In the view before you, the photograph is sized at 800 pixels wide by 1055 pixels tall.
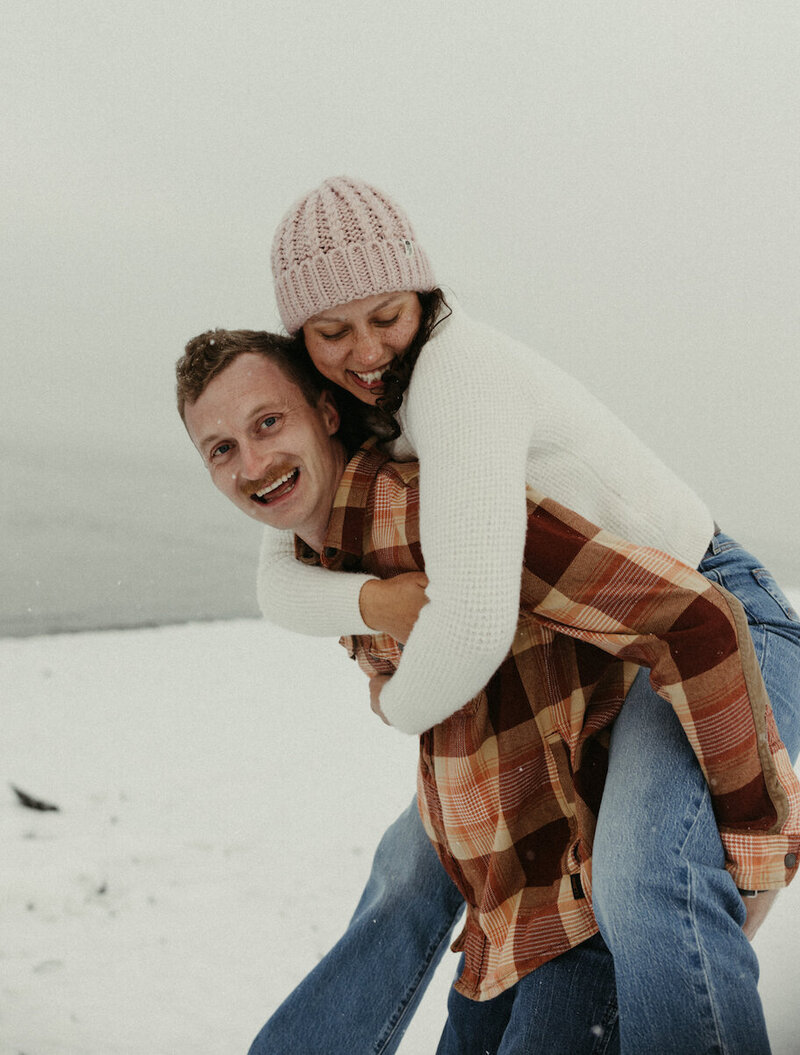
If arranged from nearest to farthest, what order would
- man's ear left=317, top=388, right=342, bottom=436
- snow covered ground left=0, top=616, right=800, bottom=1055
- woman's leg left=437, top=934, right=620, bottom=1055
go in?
woman's leg left=437, top=934, right=620, bottom=1055
man's ear left=317, top=388, right=342, bottom=436
snow covered ground left=0, top=616, right=800, bottom=1055

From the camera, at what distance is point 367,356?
131cm

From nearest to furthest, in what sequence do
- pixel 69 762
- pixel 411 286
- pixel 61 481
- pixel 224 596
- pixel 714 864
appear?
pixel 714 864, pixel 411 286, pixel 69 762, pixel 224 596, pixel 61 481

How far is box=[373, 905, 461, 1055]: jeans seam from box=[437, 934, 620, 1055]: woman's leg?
8.1 inches

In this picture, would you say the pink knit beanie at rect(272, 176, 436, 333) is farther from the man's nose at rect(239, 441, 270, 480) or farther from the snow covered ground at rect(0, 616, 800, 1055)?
the snow covered ground at rect(0, 616, 800, 1055)

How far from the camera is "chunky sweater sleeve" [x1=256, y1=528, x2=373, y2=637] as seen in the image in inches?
50.1

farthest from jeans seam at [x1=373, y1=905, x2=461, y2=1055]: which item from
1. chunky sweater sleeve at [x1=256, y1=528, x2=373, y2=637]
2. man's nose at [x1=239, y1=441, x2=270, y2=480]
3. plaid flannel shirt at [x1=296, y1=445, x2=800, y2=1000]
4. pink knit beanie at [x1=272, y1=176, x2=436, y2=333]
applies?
pink knit beanie at [x1=272, y1=176, x2=436, y2=333]

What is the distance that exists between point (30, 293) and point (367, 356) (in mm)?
7331

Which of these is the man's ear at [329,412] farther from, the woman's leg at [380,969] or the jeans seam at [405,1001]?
the jeans seam at [405,1001]

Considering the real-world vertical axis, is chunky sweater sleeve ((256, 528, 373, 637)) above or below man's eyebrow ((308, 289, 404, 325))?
below

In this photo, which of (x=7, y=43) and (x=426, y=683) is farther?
(x=7, y=43)

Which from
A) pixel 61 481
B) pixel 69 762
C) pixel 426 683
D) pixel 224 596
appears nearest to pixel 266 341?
pixel 426 683

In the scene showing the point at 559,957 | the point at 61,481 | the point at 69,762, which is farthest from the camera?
the point at 61,481

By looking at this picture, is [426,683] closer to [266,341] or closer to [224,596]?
[266,341]

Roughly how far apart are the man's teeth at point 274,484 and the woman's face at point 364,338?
161 mm
